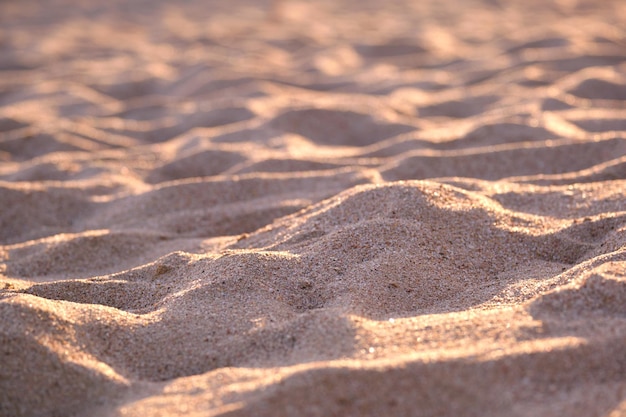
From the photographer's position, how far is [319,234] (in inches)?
70.8

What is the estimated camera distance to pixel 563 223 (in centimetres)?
186

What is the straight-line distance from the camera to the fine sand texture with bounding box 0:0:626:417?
1.20m

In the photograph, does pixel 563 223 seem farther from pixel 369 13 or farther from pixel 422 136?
pixel 369 13

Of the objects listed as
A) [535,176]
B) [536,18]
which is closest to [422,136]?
[535,176]

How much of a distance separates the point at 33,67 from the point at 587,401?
4.61 metres

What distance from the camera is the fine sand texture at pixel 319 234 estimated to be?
47.3 inches

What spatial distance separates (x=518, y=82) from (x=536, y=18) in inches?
98.7

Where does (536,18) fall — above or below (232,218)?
above

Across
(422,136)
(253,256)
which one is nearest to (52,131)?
(422,136)

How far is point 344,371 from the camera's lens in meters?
1.19

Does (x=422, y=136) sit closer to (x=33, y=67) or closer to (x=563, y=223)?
(x=563, y=223)

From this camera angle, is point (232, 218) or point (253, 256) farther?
point (232, 218)

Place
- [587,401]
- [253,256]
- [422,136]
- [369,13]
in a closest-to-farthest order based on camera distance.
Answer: [587,401], [253,256], [422,136], [369,13]

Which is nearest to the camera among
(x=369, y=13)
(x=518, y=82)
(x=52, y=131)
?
(x=52, y=131)
